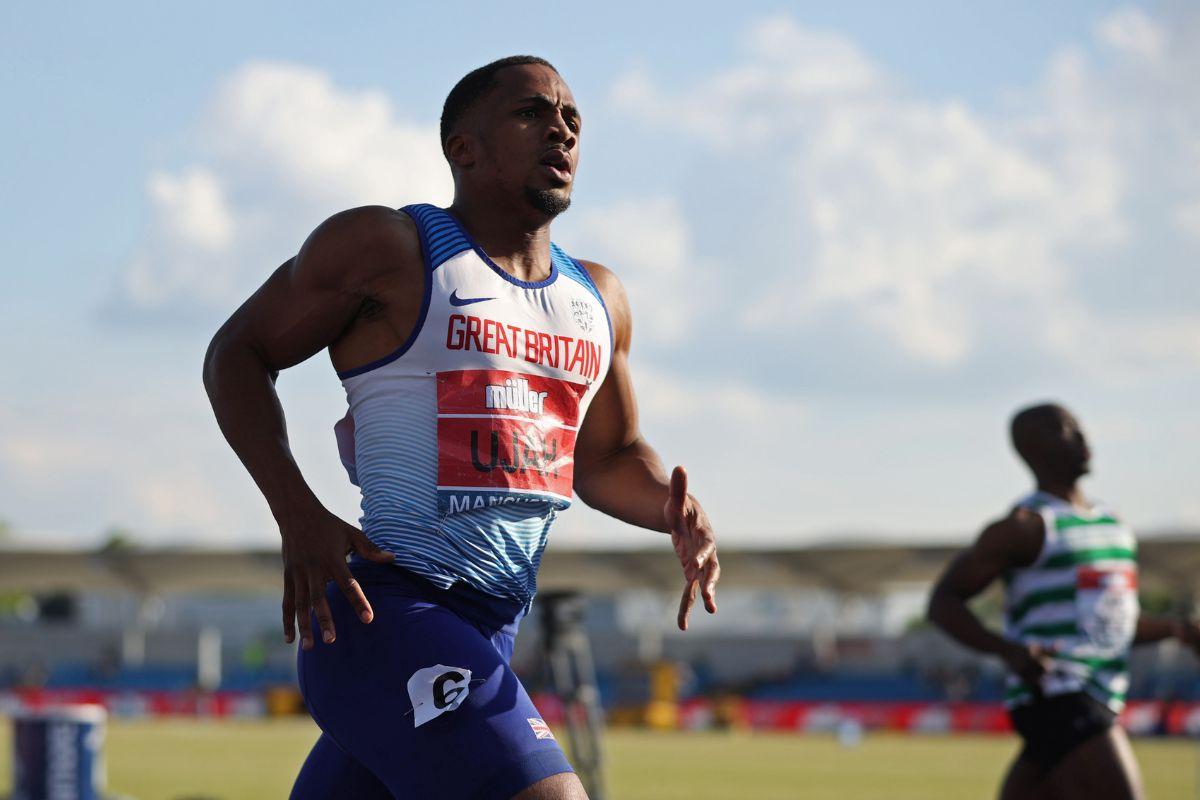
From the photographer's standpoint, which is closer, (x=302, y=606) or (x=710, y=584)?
(x=302, y=606)

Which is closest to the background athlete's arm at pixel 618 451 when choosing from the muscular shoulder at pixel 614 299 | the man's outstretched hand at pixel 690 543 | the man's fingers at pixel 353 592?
the muscular shoulder at pixel 614 299

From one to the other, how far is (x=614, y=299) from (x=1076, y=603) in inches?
118

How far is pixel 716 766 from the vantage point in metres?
24.6

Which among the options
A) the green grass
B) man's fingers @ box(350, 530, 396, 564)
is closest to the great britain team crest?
man's fingers @ box(350, 530, 396, 564)

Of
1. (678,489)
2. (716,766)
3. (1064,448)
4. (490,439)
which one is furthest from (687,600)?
(716,766)

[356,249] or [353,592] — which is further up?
[356,249]

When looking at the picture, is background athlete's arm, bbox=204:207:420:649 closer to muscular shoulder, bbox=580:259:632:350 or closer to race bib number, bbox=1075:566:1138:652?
muscular shoulder, bbox=580:259:632:350

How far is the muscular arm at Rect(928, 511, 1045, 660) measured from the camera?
6.30 metres

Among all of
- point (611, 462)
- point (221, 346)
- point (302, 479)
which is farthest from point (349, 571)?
point (611, 462)

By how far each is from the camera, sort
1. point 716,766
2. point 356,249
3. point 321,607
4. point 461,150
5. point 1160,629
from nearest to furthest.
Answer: point 321,607 < point 356,249 < point 461,150 < point 1160,629 < point 716,766

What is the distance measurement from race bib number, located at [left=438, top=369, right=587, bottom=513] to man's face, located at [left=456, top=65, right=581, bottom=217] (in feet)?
1.49

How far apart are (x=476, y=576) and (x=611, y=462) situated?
74 cm

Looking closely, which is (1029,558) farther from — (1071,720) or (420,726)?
(420,726)

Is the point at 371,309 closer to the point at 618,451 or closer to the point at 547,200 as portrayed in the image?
the point at 547,200
